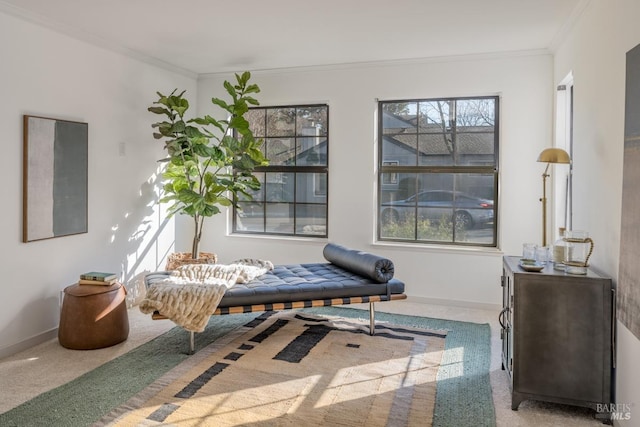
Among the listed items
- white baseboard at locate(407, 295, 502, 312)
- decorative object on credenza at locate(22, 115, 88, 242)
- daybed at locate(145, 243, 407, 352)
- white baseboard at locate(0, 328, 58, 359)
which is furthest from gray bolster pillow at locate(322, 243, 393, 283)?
white baseboard at locate(0, 328, 58, 359)

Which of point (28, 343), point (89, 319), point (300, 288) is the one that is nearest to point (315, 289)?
point (300, 288)

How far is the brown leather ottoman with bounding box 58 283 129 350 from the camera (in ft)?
11.0

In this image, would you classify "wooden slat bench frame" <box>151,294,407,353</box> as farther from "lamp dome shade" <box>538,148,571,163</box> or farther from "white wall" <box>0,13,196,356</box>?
"lamp dome shade" <box>538,148,571,163</box>

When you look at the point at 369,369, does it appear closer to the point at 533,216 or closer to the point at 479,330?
the point at 479,330

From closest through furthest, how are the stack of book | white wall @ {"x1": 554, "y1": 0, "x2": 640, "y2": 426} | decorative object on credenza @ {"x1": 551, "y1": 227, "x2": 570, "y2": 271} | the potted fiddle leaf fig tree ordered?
white wall @ {"x1": 554, "y1": 0, "x2": 640, "y2": 426} → decorative object on credenza @ {"x1": 551, "y1": 227, "x2": 570, "y2": 271} → the stack of book → the potted fiddle leaf fig tree

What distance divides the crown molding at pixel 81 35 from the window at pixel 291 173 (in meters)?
1.10

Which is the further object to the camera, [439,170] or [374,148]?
[374,148]

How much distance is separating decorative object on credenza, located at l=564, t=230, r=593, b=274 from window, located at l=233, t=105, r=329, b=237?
2808 mm

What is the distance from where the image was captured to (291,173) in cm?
520

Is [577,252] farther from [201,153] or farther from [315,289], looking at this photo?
[201,153]

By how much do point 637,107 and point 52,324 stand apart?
4074 mm

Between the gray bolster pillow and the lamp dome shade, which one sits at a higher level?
the lamp dome shade

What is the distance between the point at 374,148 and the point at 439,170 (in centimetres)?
68

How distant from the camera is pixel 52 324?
3686 mm
